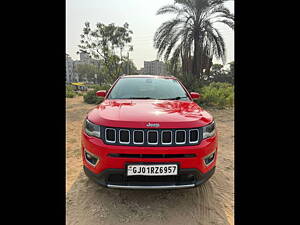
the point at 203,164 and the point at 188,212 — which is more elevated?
the point at 203,164

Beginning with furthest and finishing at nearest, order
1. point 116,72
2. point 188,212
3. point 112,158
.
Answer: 1. point 116,72
2. point 188,212
3. point 112,158

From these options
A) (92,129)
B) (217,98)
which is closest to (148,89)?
(92,129)

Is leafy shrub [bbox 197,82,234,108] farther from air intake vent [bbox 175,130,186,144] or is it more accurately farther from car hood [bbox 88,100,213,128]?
air intake vent [bbox 175,130,186,144]

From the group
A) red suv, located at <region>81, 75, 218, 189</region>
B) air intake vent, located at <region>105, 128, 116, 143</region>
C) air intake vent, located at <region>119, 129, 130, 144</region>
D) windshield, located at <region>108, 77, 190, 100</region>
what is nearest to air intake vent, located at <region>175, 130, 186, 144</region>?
red suv, located at <region>81, 75, 218, 189</region>

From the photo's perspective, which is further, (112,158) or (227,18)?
(227,18)

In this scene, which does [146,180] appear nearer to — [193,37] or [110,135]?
[110,135]

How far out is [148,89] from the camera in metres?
3.02

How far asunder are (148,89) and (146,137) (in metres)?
1.45

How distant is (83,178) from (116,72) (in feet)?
45.3

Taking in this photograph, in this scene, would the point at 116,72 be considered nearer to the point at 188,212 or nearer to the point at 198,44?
the point at 198,44

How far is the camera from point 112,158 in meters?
1.68
